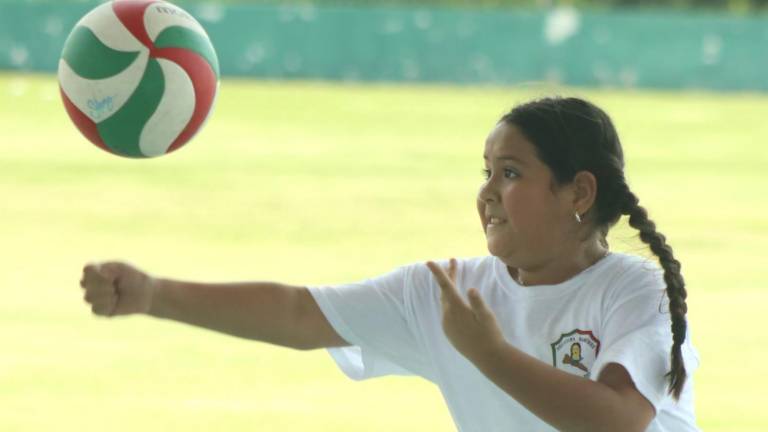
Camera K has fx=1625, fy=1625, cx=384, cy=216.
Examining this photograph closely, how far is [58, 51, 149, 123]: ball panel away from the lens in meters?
5.26

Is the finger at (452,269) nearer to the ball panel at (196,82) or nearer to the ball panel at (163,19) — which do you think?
the ball panel at (196,82)

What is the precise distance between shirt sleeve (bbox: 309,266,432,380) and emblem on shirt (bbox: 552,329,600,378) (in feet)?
1.59

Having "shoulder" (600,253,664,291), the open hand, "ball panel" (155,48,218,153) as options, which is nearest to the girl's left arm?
the open hand

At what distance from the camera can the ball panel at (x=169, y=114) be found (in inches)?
205

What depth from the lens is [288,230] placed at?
467 inches

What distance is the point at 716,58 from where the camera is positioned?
24109mm

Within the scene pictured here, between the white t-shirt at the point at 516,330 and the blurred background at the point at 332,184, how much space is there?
437 mm

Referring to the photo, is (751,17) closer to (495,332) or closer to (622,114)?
(622,114)

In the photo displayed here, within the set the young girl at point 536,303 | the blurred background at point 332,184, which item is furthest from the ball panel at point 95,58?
the blurred background at point 332,184

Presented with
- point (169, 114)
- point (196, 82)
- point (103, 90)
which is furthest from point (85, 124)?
point (196, 82)

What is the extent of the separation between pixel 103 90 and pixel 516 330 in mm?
1854

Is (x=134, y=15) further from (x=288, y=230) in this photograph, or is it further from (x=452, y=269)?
(x=288, y=230)

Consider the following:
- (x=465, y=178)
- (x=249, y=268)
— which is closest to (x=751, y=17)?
(x=465, y=178)

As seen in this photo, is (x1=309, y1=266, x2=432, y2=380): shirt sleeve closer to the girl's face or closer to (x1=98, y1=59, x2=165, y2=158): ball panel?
the girl's face
